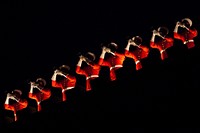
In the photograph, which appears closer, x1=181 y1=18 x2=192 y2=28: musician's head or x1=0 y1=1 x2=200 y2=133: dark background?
x1=0 y1=1 x2=200 y2=133: dark background

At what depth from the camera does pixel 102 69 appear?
3.57 metres

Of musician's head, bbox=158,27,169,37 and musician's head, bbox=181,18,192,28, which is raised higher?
musician's head, bbox=181,18,192,28

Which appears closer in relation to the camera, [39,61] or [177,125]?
[177,125]

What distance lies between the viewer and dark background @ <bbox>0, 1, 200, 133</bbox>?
3314 mm

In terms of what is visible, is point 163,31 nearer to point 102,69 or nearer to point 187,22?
point 187,22

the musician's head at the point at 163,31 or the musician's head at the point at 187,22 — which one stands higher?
the musician's head at the point at 187,22

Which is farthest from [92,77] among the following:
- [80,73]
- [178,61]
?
[178,61]

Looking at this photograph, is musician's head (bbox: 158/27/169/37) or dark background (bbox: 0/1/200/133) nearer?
dark background (bbox: 0/1/200/133)

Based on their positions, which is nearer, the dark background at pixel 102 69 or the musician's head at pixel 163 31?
the dark background at pixel 102 69

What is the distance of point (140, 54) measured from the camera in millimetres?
3543

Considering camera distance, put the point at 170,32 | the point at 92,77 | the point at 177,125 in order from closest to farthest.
→ the point at 177,125
the point at 92,77
the point at 170,32

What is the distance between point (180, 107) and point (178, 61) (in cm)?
37

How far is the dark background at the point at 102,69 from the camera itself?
3314 millimetres

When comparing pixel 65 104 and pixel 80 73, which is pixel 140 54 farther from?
pixel 65 104
